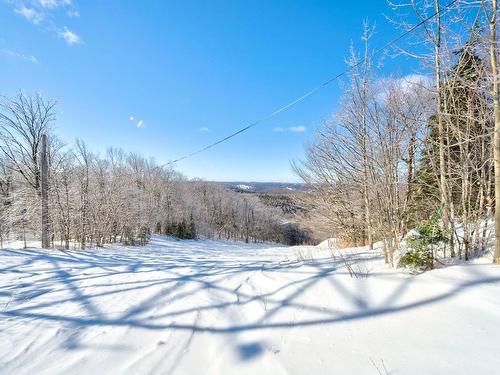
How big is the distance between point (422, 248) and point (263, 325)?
2.23 metres

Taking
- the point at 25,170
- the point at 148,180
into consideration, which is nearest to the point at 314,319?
the point at 25,170

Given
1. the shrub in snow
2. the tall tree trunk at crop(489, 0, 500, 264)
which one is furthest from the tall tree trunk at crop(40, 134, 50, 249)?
the tall tree trunk at crop(489, 0, 500, 264)

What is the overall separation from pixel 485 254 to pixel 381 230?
1.30 meters

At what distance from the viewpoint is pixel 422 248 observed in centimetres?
298

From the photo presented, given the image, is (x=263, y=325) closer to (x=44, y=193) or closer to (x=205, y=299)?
(x=205, y=299)

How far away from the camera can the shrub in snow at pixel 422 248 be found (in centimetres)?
295

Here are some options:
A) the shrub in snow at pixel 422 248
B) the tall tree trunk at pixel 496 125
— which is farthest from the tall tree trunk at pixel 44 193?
the tall tree trunk at pixel 496 125

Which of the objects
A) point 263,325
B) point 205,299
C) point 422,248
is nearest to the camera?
point 263,325

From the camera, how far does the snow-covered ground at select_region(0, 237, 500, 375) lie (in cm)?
168

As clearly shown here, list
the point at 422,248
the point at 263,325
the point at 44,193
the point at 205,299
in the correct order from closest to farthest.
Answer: the point at 263,325 < the point at 205,299 < the point at 422,248 < the point at 44,193

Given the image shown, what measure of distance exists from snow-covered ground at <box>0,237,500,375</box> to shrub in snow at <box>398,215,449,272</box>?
0.21 metres

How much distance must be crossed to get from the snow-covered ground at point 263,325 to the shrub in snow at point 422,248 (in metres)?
0.21

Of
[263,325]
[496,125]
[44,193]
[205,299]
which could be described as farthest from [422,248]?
[44,193]

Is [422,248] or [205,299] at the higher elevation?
[422,248]
